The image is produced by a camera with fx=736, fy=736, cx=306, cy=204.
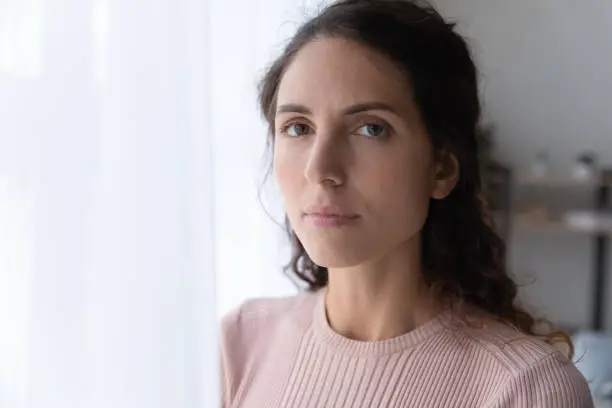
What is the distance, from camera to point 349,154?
0.72 metres

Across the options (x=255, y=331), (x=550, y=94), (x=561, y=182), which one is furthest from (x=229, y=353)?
(x=550, y=94)

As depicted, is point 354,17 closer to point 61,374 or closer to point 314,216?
point 314,216

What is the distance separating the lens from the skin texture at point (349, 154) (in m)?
0.72

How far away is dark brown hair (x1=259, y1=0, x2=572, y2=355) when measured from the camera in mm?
750

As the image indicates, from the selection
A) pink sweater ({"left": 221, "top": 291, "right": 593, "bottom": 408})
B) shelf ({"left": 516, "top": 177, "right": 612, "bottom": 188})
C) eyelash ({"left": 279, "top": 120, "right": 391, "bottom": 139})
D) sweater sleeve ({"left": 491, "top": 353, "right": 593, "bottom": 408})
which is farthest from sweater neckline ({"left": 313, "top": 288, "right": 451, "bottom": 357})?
shelf ({"left": 516, "top": 177, "right": 612, "bottom": 188})

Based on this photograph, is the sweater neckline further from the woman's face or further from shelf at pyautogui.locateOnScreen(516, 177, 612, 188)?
shelf at pyautogui.locateOnScreen(516, 177, 612, 188)

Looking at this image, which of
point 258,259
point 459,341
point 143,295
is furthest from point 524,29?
point 143,295

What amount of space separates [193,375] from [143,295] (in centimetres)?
11

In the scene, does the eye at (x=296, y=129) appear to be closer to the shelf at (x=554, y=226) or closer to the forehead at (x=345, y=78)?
the forehead at (x=345, y=78)

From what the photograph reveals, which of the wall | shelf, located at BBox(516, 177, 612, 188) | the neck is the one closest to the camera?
the neck

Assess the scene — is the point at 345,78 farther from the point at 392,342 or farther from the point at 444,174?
the point at 392,342

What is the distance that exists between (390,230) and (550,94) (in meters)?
2.46

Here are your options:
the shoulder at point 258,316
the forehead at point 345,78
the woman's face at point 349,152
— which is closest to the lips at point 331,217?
the woman's face at point 349,152

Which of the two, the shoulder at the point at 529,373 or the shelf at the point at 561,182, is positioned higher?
the shelf at the point at 561,182
